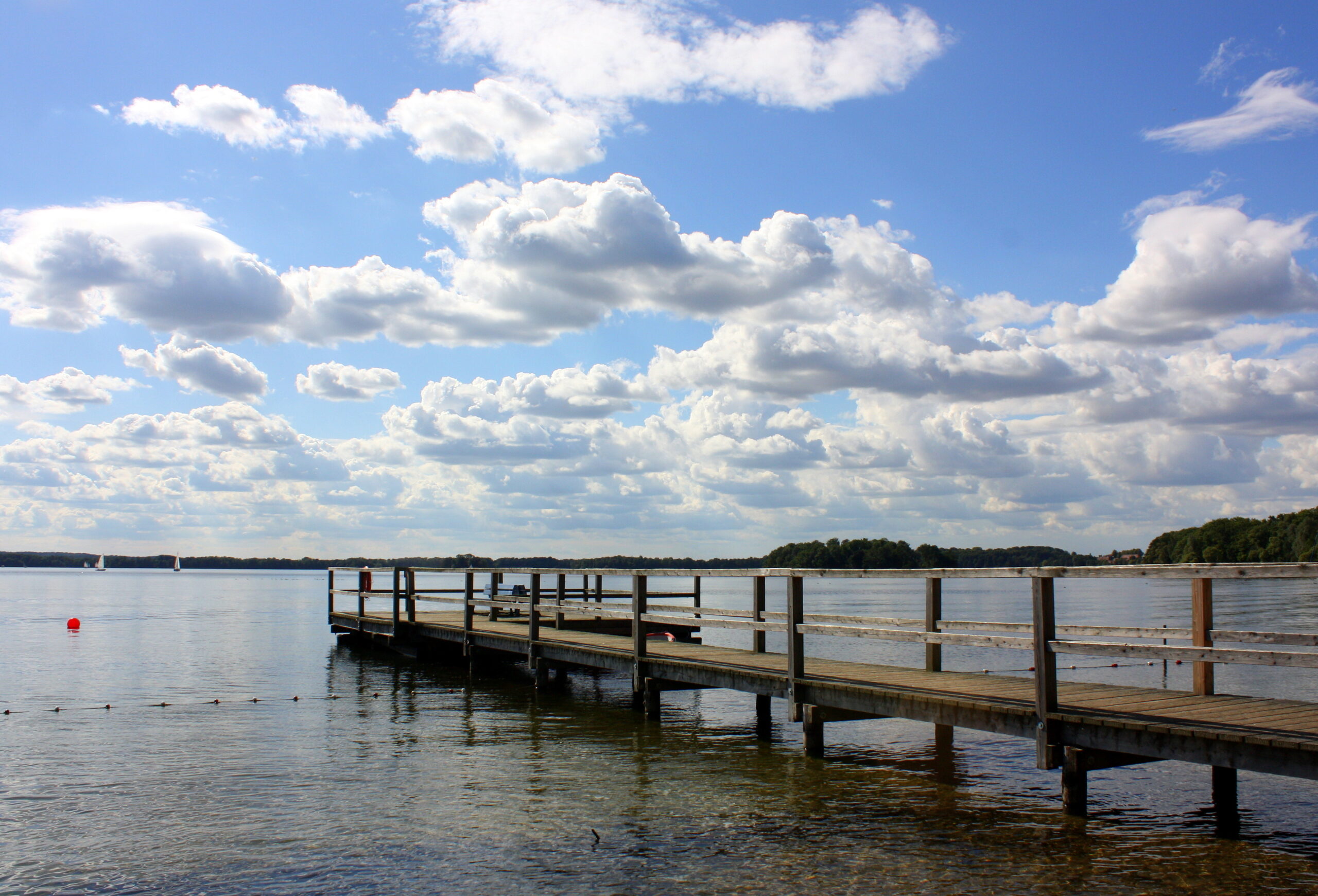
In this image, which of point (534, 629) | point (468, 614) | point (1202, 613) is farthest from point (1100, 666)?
point (1202, 613)

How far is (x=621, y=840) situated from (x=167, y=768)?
7.15 m

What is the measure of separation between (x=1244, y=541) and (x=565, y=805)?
Result: 141846 millimetres

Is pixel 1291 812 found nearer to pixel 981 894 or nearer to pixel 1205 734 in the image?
pixel 1205 734

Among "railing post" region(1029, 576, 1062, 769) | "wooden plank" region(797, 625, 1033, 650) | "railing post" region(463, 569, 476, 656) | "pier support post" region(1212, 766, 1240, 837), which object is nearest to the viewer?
"railing post" region(1029, 576, 1062, 769)

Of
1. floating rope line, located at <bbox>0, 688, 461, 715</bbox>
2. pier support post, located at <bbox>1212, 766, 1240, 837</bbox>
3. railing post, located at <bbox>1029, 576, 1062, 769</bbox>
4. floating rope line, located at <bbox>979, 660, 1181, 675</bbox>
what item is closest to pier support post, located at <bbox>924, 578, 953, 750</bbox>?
railing post, located at <bbox>1029, 576, 1062, 769</bbox>

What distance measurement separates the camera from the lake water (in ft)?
26.4

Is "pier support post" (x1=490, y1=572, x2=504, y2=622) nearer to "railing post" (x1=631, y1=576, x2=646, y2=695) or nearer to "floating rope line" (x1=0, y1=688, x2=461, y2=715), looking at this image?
"floating rope line" (x1=0, y1=688, x2=461, y2=715)

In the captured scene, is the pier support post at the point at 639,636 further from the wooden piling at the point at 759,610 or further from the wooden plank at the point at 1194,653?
the wooden plank at the point at 1194,653

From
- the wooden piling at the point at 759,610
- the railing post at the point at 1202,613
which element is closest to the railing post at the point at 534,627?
the wooden piling at the point at 759,610

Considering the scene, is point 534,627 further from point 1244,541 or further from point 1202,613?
point 1244,541

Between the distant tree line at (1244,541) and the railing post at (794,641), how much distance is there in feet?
388

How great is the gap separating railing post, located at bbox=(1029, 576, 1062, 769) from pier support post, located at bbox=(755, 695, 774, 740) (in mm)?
5794

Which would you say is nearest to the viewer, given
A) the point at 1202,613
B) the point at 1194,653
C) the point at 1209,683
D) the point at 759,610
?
the point at 1194,653

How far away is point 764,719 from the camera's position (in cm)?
1449
